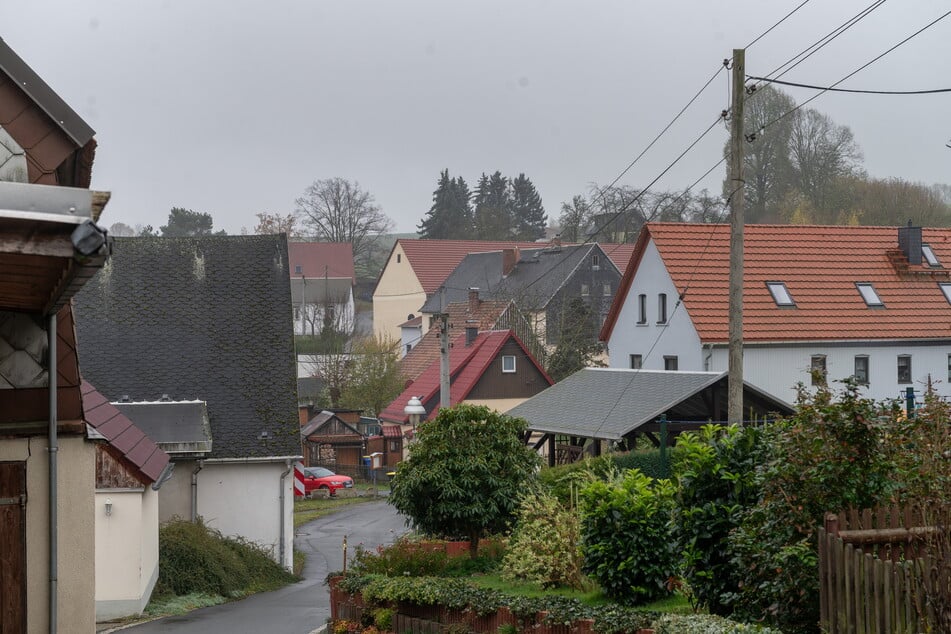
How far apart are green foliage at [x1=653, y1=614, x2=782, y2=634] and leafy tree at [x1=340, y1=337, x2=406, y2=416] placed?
Result: 52.4 meters

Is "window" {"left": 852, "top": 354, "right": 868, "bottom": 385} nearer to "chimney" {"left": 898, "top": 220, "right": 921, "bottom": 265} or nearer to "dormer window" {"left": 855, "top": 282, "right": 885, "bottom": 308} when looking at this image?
"dormer window" {"left": 855, "top": 282, "right": 885, "bottom": 308}

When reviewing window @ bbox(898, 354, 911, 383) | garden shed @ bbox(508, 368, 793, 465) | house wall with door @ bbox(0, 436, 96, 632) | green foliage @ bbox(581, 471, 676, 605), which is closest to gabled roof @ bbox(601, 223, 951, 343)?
window @ bbox(898, 354, 911, 383)

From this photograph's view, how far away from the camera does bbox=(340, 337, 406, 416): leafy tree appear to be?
206ft

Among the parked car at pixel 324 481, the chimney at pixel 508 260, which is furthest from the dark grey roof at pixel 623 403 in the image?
the chimney at pixel 508 260

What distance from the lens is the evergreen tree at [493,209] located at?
11044 cm

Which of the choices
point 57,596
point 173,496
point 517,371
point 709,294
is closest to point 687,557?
point 57,596

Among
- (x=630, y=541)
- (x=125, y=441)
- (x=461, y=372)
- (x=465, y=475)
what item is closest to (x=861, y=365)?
(x=465, y=475)

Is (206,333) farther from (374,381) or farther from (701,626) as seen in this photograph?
(374,381)

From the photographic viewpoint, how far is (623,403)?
27.6m

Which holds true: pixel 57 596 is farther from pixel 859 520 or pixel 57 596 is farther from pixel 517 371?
pixel 517 371

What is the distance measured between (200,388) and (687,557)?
74.2ft

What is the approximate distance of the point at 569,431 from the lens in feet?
89.8

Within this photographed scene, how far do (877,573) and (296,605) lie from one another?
55.0ft

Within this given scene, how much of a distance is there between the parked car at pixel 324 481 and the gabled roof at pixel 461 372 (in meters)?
4.00
